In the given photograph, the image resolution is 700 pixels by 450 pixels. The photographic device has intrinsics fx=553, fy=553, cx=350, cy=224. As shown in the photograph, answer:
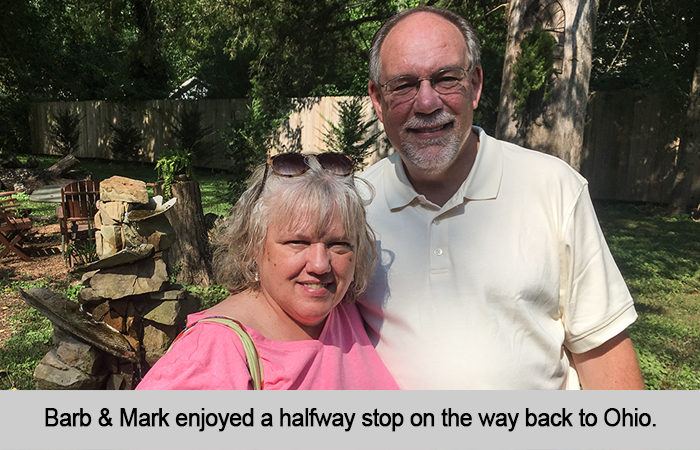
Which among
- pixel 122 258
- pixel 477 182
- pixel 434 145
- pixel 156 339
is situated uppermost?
pixel 434 145

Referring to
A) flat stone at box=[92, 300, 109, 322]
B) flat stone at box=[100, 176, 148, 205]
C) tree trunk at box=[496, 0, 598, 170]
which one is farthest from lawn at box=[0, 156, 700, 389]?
tree trunk at box=[496, 0, 598, 170]

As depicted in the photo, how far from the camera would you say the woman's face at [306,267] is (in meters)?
1.62

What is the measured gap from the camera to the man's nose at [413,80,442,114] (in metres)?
1.99

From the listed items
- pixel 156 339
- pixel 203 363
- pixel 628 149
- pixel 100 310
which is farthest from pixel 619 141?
pixel 203 363

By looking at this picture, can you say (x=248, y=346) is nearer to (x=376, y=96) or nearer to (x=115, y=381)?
(x=376, y=96)

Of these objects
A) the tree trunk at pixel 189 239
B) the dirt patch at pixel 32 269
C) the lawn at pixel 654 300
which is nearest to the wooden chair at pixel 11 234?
the dirt patch at pixel 32 269

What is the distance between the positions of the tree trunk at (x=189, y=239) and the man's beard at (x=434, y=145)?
15.8 ft

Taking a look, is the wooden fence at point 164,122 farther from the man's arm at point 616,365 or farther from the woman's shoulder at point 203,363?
the woman's shoulder at point 203,363

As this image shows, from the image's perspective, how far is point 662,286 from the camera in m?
6.88

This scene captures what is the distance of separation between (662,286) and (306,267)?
21.8 feet

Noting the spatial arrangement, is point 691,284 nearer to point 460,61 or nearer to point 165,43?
point 460,61

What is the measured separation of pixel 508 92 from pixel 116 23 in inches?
537
